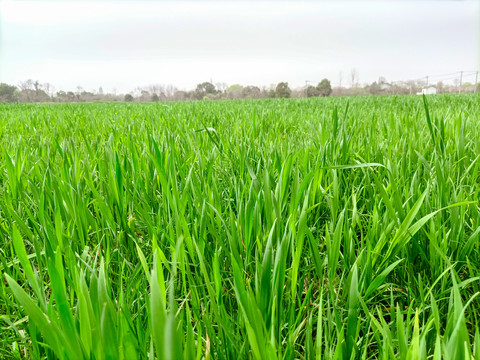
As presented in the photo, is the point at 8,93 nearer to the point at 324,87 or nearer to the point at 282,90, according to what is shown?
the point at 282,90

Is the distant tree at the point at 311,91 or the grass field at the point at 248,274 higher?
the distant tree at the point at 311,91

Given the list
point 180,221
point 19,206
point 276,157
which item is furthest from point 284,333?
point 19,206

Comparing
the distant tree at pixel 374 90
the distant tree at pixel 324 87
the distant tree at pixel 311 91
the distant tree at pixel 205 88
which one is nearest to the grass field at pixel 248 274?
the distant tree at pixel 374 90

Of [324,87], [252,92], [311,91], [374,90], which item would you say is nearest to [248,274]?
[374,90]

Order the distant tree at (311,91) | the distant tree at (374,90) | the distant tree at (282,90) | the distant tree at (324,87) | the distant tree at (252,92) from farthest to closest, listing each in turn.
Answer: the distant tree at (324,87)
the distant tree at (311,91)
the distant tree at (252,92)
the distant tree at (282,90)
the distant tree at (374,90)

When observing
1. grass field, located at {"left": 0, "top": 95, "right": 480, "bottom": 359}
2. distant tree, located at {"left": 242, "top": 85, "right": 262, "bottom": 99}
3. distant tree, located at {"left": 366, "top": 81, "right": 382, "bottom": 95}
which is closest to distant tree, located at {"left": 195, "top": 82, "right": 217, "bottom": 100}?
distant tree, located at {"left": 242, "top": 85, "right": 262, "bottom": 99}

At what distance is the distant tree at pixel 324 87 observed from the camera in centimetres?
5305

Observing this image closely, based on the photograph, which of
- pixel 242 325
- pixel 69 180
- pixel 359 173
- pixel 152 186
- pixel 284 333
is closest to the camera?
pixel 242 325

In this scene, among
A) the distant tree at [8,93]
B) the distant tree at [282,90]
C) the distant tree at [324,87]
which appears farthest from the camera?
the distant tree at [8,93]

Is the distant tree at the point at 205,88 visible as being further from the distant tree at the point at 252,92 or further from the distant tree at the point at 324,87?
the distant tree at the point at 324,87

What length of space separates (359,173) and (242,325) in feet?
3.11

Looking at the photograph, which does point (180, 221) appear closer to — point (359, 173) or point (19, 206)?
point (19, 206)

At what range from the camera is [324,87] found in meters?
53.7

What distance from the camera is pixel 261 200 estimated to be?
842mm
